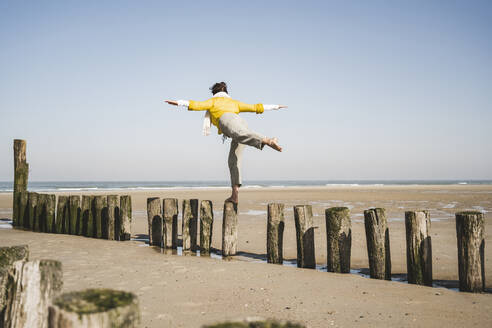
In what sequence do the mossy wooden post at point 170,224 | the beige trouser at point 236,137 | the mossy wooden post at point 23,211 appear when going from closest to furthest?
1. the beige trouser at point 236,137
2. the mossy wooden post at point 170,224
3. the mossy wooden post at point 23,211

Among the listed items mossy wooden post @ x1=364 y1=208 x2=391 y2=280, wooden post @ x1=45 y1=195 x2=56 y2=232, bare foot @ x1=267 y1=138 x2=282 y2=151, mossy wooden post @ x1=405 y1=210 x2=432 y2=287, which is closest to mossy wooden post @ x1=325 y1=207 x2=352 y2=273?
mossy wooden post @ x1=364 y1=208 x2=391 y2=280

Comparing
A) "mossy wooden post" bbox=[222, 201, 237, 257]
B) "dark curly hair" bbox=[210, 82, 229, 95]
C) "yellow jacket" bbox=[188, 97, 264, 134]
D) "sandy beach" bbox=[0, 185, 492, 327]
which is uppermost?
"dark curly hair" bbox=[210, 82, 229, 95]

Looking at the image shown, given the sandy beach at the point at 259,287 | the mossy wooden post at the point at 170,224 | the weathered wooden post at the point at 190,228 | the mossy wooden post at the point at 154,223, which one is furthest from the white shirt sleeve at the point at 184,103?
the sandy beach at the point at 259,287

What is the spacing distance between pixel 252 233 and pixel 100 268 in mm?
4513

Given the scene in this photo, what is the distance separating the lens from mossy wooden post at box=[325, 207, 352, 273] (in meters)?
5.42

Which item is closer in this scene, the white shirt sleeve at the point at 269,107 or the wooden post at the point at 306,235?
the wooden post at the point at 306,235

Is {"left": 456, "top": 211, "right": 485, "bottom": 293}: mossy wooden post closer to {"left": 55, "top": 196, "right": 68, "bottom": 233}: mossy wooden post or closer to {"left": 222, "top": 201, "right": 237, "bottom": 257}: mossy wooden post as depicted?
{"left": 222, "top": 201, "right": 237, "bottom": 257}: mossy wooden post

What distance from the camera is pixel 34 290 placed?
89.7 inches

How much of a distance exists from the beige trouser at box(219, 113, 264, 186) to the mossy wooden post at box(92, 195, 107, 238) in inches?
121

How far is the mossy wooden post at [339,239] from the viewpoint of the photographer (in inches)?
213

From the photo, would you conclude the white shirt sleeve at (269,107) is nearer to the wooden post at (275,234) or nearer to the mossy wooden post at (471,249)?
the wooden post at (275,234)

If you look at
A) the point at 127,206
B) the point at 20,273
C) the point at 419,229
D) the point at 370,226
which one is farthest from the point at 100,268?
the point at 419,229

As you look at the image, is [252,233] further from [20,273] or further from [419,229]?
[20,273]

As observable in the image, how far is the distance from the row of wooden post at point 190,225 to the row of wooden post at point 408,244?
147cm
